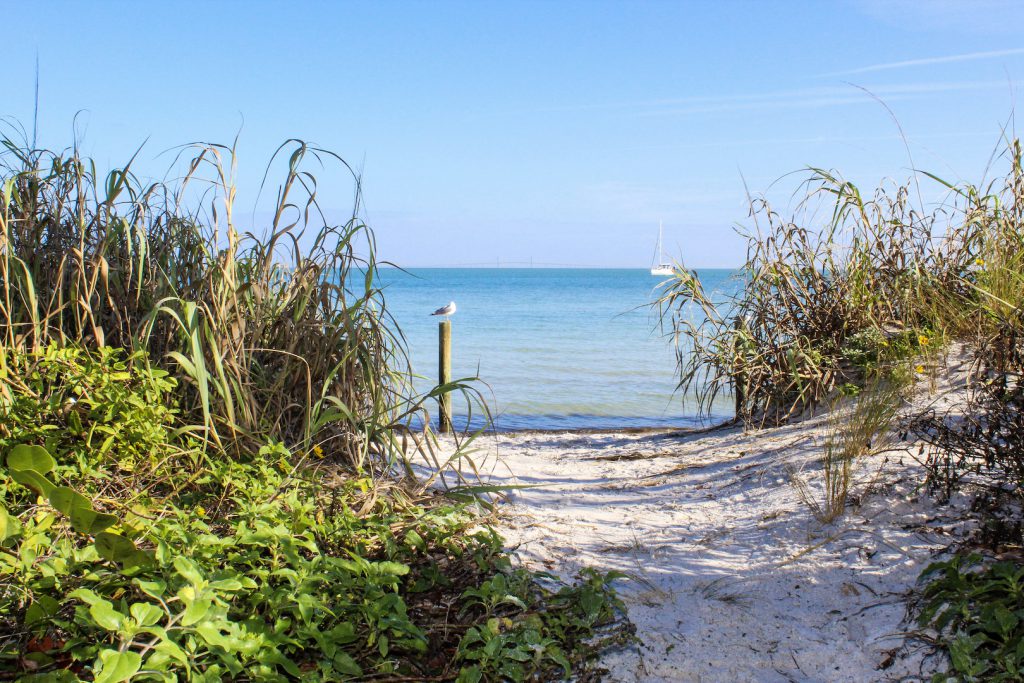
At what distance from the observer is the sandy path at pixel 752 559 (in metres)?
3.08

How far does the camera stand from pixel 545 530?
4.10 meters

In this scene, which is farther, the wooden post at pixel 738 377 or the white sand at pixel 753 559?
the wooden post at pixel 738 377

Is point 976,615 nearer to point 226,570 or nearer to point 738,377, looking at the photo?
point 226,570

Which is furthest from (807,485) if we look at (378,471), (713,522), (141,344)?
(141,344)

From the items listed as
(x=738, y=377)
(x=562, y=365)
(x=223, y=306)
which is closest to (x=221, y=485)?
(x=223, y=306)

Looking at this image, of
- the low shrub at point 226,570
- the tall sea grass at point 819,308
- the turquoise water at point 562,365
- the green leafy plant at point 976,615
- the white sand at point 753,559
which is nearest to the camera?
the low shrub at point 226,570

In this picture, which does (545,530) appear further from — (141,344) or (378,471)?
(141,344)

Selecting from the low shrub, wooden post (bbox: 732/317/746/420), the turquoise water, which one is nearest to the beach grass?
the low shrub

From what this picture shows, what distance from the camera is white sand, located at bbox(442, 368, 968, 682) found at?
308cm

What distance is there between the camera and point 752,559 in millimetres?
3836

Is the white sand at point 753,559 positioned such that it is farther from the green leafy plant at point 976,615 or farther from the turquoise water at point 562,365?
the turquoise water at point 562,365

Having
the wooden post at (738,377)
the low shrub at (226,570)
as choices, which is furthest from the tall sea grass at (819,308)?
the low shrub at (226,570)

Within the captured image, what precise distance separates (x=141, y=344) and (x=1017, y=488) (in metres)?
4.07

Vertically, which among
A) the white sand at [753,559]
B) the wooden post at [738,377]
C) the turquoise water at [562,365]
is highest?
the wooden post at [738,377]
